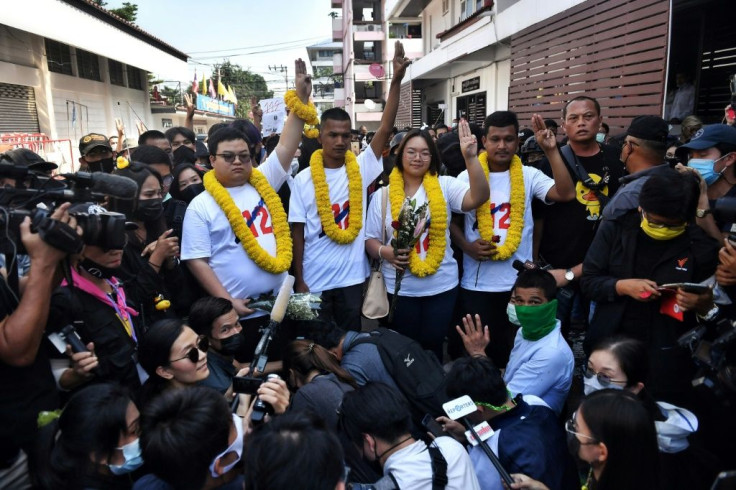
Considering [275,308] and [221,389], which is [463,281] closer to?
[275,308]

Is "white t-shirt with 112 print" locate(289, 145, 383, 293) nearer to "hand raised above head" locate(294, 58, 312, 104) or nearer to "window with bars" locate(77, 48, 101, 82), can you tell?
"hand raised above head" locate(294, 58, 312, 104)

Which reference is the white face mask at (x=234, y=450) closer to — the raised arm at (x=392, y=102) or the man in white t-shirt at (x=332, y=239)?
the man in white t-shirt at (x=332, y=239)

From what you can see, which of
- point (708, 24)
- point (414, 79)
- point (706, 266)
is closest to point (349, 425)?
point (706, 266)

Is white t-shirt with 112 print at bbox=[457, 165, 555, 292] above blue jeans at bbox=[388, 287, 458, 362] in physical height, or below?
above

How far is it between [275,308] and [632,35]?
653 cm

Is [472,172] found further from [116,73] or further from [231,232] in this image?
[116,73]

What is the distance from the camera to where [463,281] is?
3887mm

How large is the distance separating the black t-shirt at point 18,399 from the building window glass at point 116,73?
19.5 metres

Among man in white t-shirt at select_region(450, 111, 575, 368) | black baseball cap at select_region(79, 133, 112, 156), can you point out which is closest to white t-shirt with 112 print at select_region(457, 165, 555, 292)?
man in white t-shirt at select_region(450, 111, 575, 368)

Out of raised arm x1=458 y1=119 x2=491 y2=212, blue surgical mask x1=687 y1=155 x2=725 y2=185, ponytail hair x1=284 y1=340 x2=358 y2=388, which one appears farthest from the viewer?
raised arm x1=458 y1=119 x2=491 y2=212

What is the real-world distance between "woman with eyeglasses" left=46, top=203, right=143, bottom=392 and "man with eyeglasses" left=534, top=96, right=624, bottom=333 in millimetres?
2825

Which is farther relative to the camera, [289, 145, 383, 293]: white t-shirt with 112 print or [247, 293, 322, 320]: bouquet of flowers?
[289, 145, 383, 293]: white t-shirt with 112 print

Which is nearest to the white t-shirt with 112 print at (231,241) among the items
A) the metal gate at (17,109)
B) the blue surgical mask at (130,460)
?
the blue surgical mask at (130,460)

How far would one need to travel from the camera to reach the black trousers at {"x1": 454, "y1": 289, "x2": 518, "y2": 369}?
150 inches
